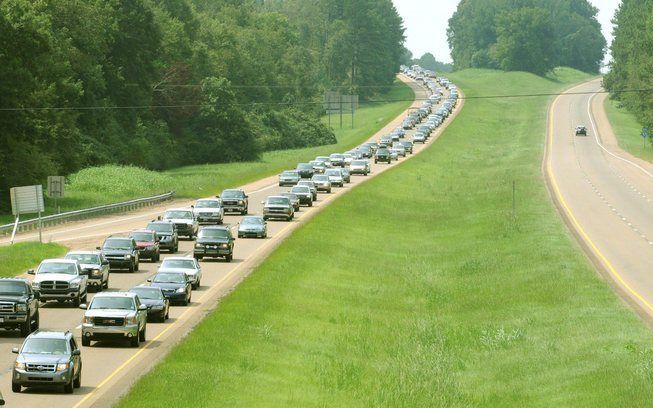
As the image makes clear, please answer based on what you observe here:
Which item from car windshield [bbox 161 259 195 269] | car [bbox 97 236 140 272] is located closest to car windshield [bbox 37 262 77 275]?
car windshield [bbox 161 259 195 269]

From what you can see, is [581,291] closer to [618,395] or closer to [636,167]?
[618,395]

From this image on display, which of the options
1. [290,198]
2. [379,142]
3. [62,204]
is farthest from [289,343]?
[379,142]

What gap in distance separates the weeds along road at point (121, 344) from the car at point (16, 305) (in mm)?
454

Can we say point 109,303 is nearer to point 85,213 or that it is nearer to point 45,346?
point 45,346

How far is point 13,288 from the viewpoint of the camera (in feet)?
131

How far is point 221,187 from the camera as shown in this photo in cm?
10988

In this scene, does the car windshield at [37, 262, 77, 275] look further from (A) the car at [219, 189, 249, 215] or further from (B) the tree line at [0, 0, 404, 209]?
(B) the tree line at [0, 0, 404, 209]

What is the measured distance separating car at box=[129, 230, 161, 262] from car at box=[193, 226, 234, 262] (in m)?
1.93

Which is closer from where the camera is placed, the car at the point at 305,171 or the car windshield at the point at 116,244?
the car windshield at the point at 116,244

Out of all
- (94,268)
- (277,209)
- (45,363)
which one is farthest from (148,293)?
(277,209)

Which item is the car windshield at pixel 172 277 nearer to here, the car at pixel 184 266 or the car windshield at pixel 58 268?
the car at pixel 184 266

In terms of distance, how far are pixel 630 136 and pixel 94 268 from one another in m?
126

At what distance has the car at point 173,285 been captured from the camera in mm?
48250

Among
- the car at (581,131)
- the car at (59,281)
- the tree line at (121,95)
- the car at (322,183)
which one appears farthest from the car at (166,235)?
the car at (581,131)
